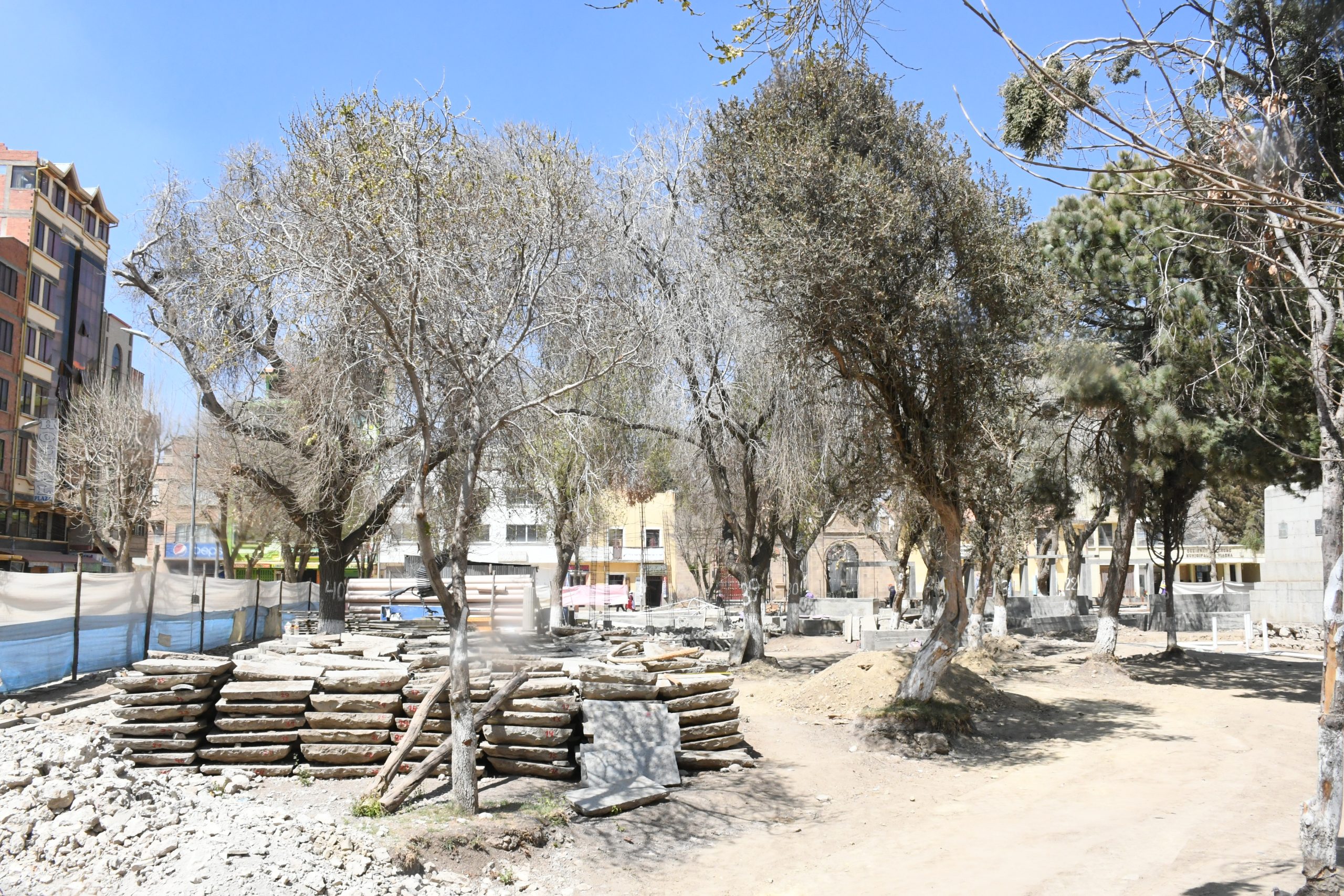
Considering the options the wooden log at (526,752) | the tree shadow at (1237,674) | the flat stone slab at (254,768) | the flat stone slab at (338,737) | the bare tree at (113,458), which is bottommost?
the tree shadow at (1237,674)

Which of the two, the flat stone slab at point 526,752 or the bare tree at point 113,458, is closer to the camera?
the flat stone slab at point 526,752

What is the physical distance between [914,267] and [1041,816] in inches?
277

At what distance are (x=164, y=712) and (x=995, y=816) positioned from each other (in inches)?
345

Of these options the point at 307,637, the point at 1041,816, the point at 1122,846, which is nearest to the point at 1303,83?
the point at 1122,846

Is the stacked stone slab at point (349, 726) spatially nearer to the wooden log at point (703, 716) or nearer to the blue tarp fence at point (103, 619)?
the wooden log at point (703, 716)

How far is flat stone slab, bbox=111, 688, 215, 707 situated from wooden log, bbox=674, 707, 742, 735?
5.22m

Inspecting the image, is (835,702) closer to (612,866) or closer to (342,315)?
(612,866)

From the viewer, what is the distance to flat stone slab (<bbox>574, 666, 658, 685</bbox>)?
1066cm

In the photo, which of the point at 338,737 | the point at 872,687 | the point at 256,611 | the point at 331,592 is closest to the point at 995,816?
the point at 872,687

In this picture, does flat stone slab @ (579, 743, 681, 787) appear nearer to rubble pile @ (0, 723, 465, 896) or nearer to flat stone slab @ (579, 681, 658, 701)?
flat stone slab @ (579, 681, 658, 701)

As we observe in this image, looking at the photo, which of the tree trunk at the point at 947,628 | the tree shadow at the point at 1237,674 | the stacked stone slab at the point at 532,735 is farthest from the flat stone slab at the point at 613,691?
the tree shadow at the point at 1237,674

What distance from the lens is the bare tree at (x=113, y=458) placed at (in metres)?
31.6

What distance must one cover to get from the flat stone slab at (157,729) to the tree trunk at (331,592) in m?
11.1

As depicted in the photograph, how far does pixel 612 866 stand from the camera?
8.34 metres
